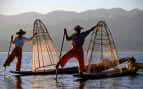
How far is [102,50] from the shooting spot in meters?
15.2

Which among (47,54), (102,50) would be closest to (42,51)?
(47,54)

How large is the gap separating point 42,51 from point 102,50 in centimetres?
423

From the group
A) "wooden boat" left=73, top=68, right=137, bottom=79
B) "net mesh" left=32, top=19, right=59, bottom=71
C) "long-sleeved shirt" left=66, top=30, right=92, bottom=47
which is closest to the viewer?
"wooden boat" left=73, top=68, right=137, bottom=79

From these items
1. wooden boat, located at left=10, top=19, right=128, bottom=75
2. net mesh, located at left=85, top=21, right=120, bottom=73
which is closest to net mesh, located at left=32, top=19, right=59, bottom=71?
wooden boat, located at left=10, top=19, right=128, bottom=75

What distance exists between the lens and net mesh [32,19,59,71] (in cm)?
1702

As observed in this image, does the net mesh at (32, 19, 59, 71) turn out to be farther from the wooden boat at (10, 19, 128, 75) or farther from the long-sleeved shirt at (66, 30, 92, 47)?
the long-sleeved shirt at (66, 30, 92, 47)

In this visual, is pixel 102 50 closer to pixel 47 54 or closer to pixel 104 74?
pixel 104 74

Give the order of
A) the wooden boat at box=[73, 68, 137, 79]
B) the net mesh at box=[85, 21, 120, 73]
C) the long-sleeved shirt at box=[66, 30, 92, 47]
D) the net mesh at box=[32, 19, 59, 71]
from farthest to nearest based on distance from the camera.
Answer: the net mesh at box=[32, 19, 59, 71]
the net mesh at box=[85, 21, 120, 73]
the long-sleeved shirt at box=[66, 30, 92, 47]
the wooden boat at box=[73, 68, 137, 79]

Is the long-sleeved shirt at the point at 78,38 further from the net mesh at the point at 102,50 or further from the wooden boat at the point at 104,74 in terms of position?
the wooden boat at the point at 104,74

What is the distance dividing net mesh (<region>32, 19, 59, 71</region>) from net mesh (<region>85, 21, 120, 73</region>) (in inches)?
114

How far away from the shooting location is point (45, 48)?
58.5ft

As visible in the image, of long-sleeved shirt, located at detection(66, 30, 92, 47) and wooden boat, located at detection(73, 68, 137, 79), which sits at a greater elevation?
long-sleeved shirt, located at detection(66, 30, 92, 47)

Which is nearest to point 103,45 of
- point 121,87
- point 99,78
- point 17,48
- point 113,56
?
point 113,56

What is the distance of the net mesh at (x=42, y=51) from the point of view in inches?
670
